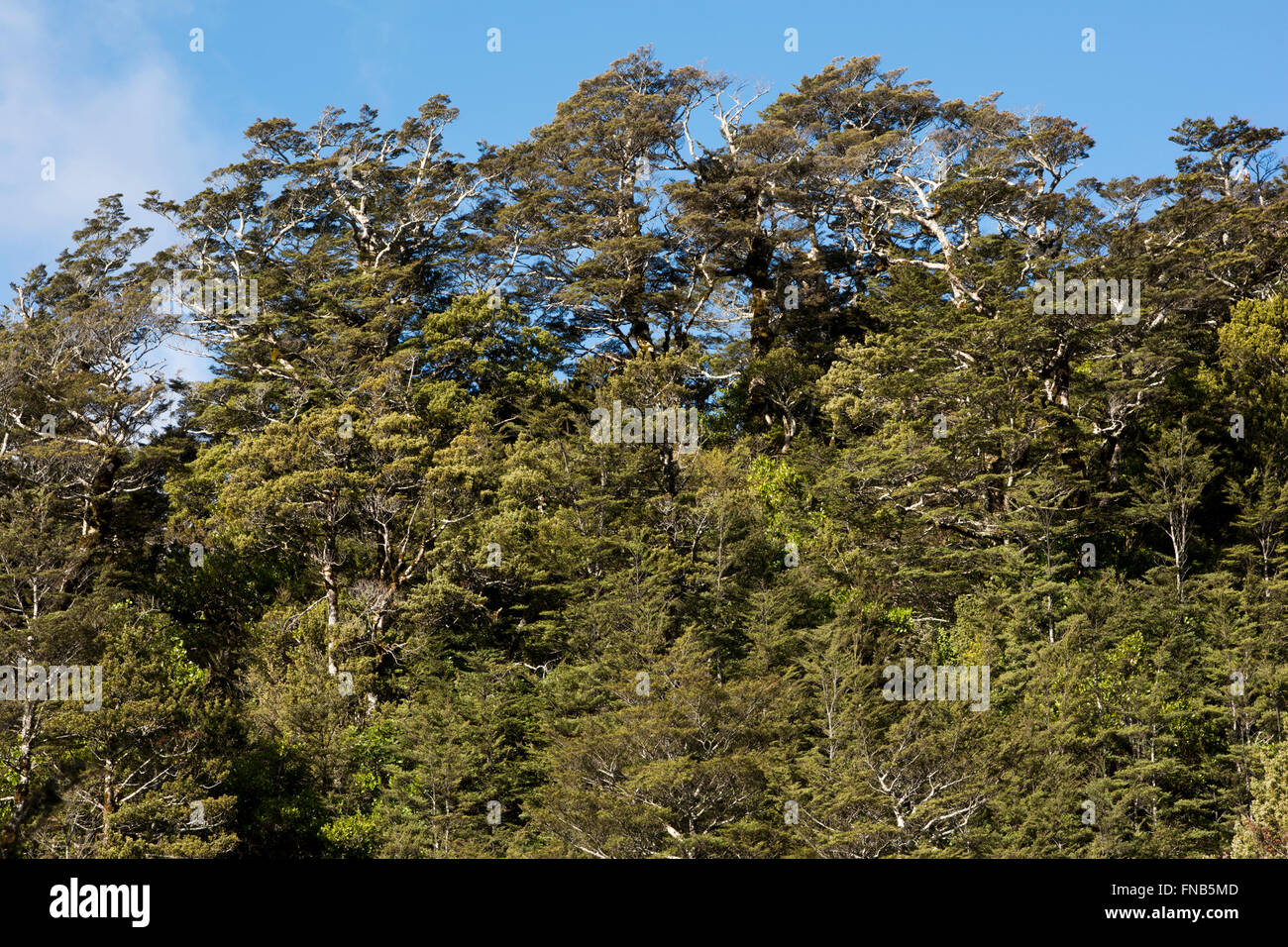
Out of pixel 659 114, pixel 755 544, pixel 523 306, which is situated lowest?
pixel 755 544

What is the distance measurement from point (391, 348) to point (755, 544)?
51.7ft

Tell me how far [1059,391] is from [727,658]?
44.5ft

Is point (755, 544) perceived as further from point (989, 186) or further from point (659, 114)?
point (659, 114)

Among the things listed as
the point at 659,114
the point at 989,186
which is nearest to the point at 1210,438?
the point at 989,186

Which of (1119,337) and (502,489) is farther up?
(1119,337)

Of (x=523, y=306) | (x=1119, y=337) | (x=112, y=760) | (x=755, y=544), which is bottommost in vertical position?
(x=112, y=760)

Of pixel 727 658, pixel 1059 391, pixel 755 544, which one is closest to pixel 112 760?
pixel 727 658

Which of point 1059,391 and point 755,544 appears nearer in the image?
point 755,544

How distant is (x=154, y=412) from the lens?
114 ft

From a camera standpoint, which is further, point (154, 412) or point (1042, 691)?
point (154, 412)

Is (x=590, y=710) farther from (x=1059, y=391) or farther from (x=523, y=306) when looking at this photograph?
(x=523, y=306)

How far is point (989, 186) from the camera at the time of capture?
120 feet
